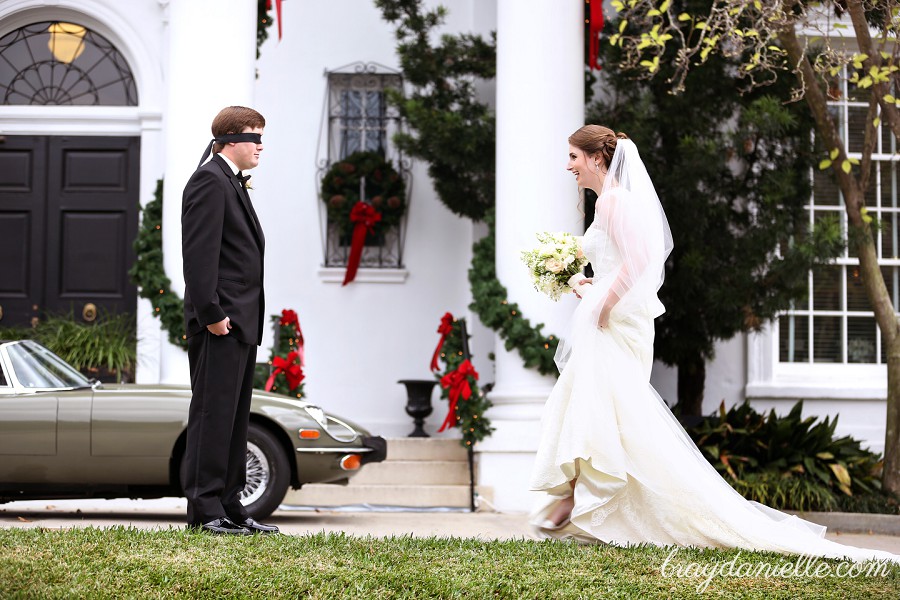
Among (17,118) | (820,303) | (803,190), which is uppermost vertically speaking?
(17,118)

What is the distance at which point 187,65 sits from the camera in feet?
33.2

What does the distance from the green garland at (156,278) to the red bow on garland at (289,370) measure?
0.82 m

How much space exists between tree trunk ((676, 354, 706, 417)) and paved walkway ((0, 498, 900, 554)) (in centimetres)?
255

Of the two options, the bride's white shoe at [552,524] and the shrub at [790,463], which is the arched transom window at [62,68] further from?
the bride's white shoe at [552,524]

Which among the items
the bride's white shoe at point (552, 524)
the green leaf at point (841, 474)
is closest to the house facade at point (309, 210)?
the green leaf at point (841, 474)

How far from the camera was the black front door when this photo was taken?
12.2 m

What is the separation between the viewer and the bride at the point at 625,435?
561cm

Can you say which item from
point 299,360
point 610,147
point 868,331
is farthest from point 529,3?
point 868,331

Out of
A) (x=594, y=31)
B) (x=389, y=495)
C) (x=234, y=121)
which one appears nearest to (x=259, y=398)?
(x=389, y=495)

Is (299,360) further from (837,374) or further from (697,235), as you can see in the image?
(837,374)

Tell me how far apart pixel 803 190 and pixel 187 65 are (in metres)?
5.72

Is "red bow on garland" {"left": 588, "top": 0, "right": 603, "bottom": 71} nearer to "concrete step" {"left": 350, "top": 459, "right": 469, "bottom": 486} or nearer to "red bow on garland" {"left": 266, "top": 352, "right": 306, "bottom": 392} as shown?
"red bow on garland" {"left": 266, "top": 352, "right": 306, "bottom": 392}

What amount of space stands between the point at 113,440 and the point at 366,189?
5.18 meters

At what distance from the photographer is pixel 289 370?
391 inches
